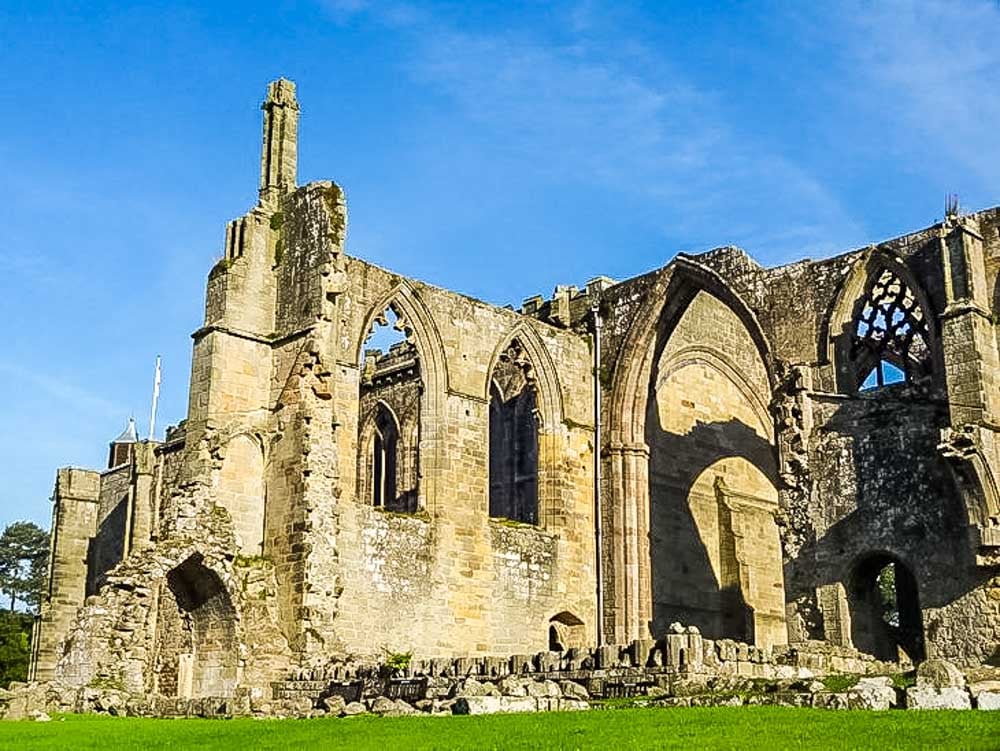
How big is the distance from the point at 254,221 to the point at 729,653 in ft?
34.9

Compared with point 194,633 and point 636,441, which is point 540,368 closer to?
point 636,441

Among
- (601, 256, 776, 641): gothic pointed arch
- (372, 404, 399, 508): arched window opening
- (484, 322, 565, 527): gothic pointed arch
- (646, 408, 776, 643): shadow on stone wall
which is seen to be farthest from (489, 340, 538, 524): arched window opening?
(646, 408, 776, 643): shadow on stone wall

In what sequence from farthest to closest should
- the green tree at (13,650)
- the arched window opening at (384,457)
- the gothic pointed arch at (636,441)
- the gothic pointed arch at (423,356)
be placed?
the green tree at (13,650) < the arched window opening at (384,457) < the gothic pointed arch at (636,441) < the gothic pointed arch at (423,356)

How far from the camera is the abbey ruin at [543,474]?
18.5 m

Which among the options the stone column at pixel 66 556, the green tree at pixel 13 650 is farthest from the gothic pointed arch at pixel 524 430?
the green tree at pixel 13 650

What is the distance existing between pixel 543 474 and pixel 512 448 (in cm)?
372

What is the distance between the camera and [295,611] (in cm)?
1831

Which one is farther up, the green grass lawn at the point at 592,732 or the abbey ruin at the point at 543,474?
the abbey ruin at the point at 543,474

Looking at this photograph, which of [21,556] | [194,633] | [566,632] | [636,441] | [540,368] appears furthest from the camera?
[21,556]

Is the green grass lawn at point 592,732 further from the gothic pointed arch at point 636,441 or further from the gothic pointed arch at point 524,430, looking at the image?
the gothic pointed arch at point 636,441

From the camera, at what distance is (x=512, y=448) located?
27500 millimetres

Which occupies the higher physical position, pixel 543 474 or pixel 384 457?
pixel 384 457

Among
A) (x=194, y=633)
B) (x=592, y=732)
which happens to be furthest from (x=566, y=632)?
(x=592, y=732)

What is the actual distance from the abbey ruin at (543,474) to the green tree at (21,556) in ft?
113
